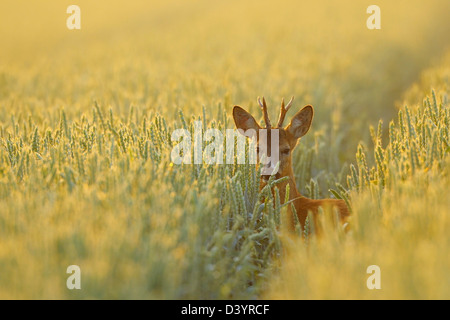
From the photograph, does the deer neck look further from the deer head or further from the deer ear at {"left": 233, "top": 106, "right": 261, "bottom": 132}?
the deer ear at {"left": 233, "top": 106, "right": 261, "bottom": 132}

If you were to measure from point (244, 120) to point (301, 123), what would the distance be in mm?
598

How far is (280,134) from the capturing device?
235 inches

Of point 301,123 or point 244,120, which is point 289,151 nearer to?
point 301,123

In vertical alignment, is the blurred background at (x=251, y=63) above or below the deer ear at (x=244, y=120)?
above

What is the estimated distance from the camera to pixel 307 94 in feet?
35.3

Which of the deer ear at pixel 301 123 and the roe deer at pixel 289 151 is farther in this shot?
the deer ear at pixel 301 123

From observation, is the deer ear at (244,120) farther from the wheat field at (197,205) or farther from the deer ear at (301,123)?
the deer ear at (301,123)

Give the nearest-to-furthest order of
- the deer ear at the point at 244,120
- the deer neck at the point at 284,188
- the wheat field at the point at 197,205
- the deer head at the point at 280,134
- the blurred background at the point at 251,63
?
the wheat field at the point at 197,205 → the deer head at the point at 280,134 → the deer neck at the point at 284,188 → the deer ear at the point at 244,120 → the blurred background at the point at 251,63

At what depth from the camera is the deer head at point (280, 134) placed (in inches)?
232

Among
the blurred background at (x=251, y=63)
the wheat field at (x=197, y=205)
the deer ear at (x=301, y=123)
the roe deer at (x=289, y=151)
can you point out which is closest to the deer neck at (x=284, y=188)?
the roe deer at (x=289, y=151)

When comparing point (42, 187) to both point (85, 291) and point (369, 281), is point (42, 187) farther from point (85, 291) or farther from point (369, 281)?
point (369, 281)

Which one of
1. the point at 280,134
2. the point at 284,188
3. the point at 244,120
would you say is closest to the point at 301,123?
the point at 280,134

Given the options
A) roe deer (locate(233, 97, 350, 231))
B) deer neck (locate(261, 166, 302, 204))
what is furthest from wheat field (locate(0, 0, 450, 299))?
deer neck (locate(261, 166, 302, 204))
